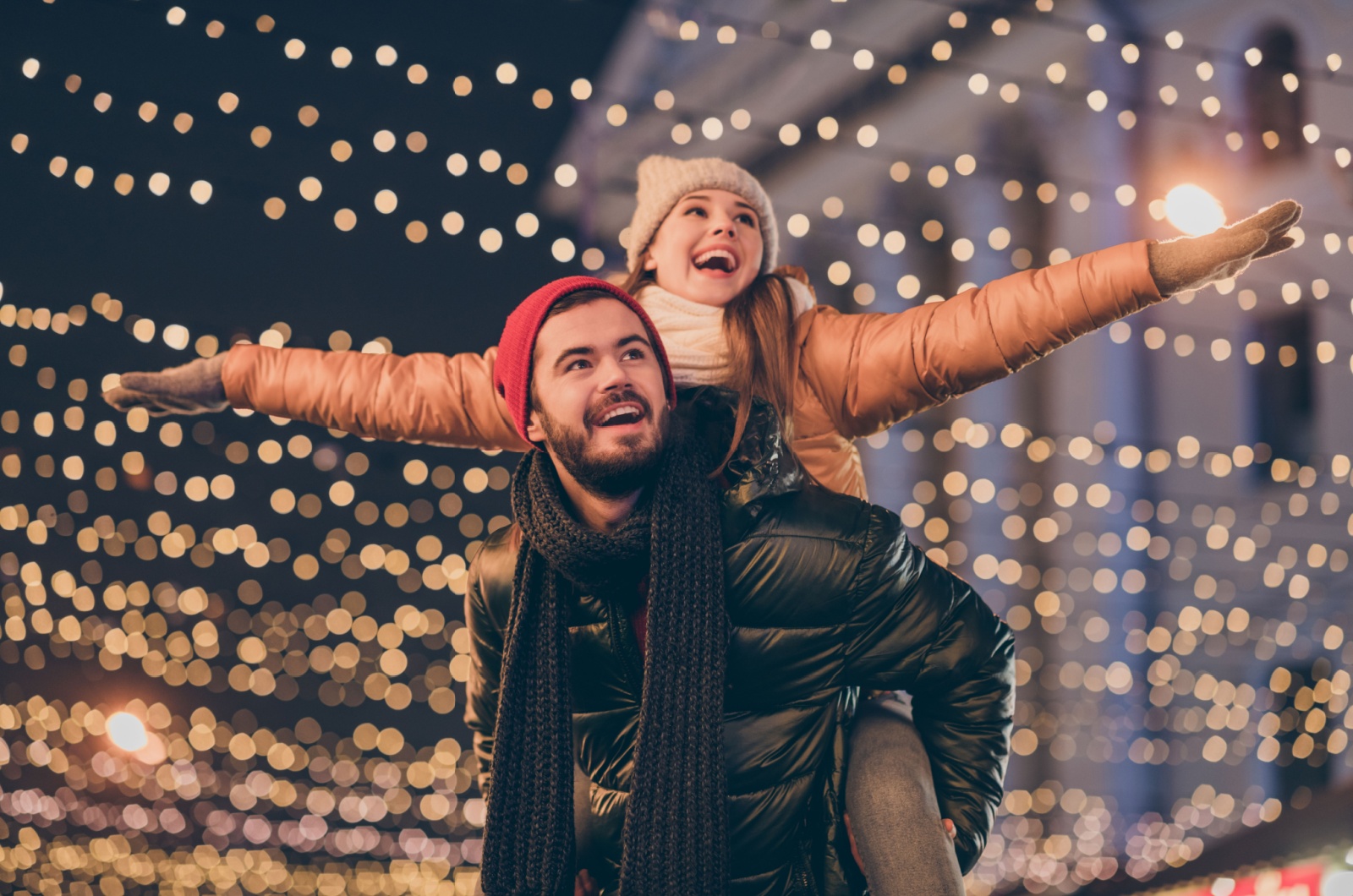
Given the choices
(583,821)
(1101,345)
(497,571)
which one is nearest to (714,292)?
(497,571)

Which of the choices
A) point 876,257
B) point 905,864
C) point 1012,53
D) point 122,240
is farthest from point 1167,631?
point 122,240

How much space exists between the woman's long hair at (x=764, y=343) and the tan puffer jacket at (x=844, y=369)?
0.03 metres

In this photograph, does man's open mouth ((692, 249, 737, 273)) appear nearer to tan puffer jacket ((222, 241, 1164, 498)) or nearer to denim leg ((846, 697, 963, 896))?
tan puffer jacket ((222, 241, 1164, 498))

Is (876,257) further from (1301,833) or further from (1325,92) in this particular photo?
(1301,833)

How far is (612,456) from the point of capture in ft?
3.71

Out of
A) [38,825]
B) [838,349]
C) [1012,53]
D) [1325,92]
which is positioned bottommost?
[38,825]

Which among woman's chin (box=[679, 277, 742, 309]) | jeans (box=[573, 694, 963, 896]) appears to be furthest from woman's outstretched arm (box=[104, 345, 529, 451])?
jeans (box=[573, 694, 963, 896])

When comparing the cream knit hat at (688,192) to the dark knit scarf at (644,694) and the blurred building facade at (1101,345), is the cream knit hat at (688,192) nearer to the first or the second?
the dark knit scarf at (644,694)

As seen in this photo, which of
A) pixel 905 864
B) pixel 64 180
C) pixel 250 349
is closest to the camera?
pixel 905 864

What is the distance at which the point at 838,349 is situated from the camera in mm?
1366

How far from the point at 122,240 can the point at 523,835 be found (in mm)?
3398

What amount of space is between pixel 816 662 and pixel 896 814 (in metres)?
0.18

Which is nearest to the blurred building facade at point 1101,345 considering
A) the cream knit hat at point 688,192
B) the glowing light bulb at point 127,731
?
the cream knit hat at point 688,192

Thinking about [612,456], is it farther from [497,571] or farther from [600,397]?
[497,571]
